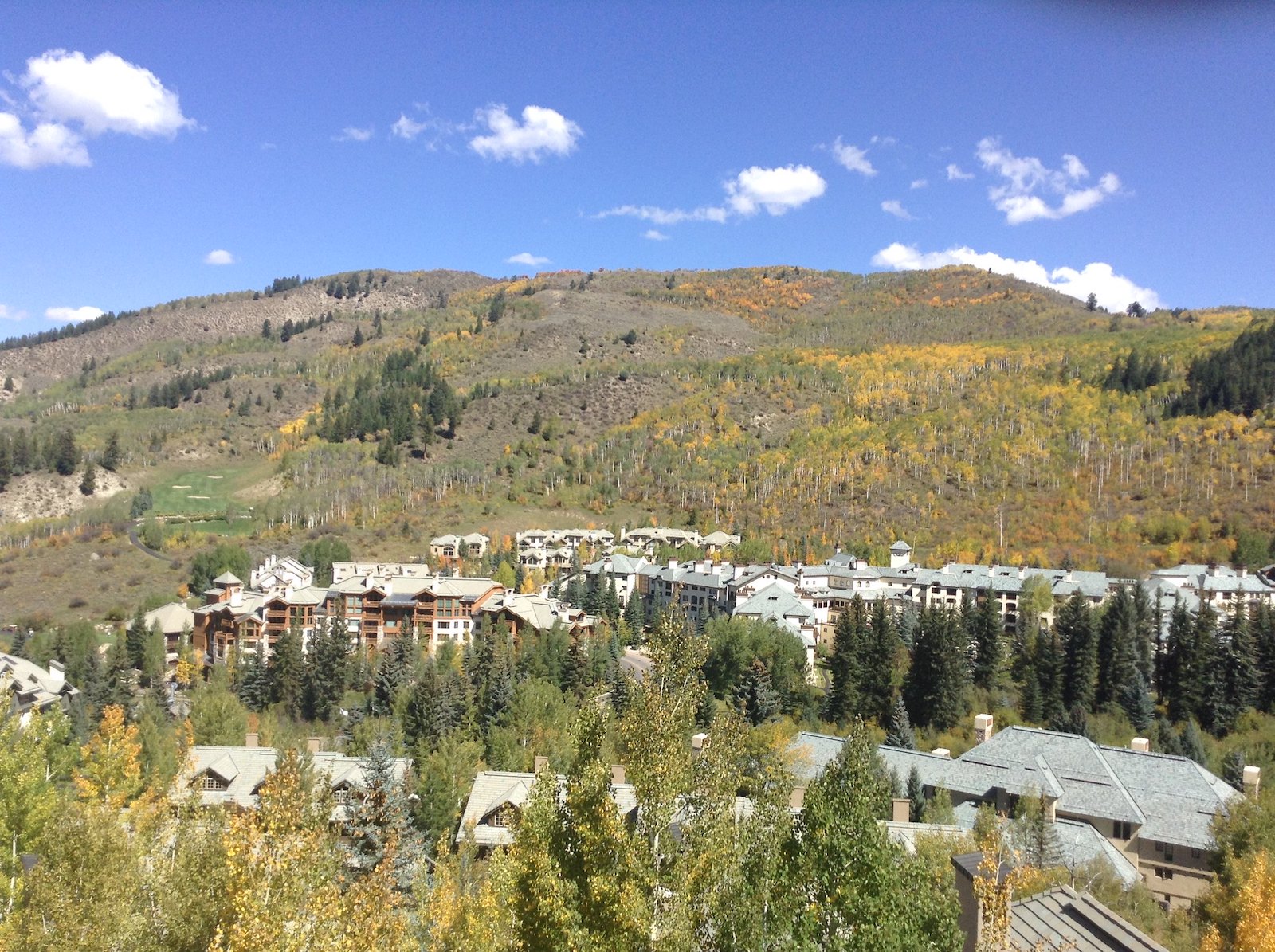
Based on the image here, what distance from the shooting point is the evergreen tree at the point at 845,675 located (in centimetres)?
4716

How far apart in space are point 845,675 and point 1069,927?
110 feet

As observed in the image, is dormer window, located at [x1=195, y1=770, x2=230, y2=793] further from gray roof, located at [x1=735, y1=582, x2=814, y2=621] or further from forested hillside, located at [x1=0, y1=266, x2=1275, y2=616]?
forested hillside, located at [x1=0, y1=266, x2=1275, y2=616]

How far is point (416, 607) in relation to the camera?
60.1m

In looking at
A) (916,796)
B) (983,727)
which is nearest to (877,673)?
(983,727)

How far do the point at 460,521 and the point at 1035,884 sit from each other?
271 feet

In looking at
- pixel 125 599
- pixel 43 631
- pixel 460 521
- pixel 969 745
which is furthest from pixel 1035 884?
pixel 460 521

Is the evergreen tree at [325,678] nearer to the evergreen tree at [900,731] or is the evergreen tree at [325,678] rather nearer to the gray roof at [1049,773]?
the evergreen tree at [900,731]

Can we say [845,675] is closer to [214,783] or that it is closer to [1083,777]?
[1083,777]

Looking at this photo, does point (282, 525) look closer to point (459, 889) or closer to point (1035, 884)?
point (459, 889)

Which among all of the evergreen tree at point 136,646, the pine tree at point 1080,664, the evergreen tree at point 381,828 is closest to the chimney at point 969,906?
the evergreen tree at point 381,828

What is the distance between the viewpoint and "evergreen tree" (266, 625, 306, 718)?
48.7 meters

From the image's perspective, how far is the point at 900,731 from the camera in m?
42.6

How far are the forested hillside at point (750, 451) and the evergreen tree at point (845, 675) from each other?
122 feet

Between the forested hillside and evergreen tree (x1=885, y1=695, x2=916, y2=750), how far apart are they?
41.2 m
